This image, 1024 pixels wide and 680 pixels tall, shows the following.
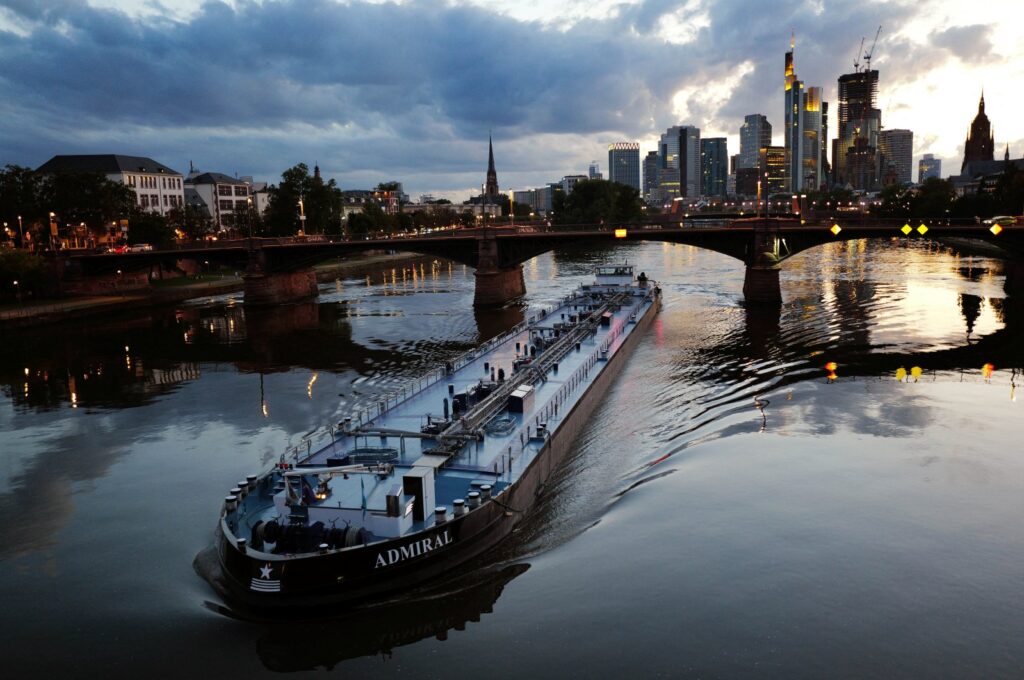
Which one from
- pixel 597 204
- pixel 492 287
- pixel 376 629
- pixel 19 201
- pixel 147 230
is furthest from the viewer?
pixel 597 204

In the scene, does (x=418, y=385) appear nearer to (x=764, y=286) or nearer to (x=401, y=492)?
(x=401, y=492)

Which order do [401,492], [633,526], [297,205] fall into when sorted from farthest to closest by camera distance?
1. [297,205]
2. [633,526]
3. [401,492]

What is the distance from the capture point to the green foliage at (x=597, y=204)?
17100 cm

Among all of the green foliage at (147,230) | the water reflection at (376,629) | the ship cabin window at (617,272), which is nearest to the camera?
the water reflection at (376,629)

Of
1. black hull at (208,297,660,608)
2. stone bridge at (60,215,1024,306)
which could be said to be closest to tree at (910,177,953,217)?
stone bridge at (60,215,1024,306)

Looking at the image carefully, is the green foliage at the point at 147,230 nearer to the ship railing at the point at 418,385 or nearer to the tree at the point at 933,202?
the ship railing at the point at 418,385

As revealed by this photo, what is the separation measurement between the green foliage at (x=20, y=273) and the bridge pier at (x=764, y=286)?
7681 centimetres

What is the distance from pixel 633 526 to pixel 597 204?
15606cm

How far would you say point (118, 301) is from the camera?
87500 millimetres

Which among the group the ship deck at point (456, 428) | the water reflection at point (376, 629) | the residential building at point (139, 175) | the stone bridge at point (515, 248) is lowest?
the water reflection at point (376, 629)

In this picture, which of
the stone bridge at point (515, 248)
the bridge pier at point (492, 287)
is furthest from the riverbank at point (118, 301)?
the bridge pier at point (492, 287)

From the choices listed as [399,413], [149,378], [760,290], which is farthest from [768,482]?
[760,290]

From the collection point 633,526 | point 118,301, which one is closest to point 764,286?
point 633,526

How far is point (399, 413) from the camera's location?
1237 inches
